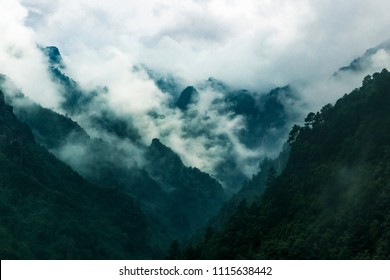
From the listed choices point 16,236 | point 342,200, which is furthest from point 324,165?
point 16,236

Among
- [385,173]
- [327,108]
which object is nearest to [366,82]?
[327,108]

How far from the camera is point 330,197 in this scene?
356ft

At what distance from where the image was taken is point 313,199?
116 meters

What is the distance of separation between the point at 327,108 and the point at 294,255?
6598cm

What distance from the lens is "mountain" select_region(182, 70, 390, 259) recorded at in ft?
289

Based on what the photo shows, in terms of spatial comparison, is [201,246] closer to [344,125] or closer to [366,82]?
[344,125]

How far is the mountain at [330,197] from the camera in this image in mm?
87938

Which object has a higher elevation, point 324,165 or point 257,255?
point 324,165

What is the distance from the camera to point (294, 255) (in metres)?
93.4

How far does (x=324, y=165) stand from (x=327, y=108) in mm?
30255

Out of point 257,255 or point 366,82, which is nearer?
point 257,255

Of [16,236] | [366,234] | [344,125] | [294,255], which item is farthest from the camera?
[16,236]
